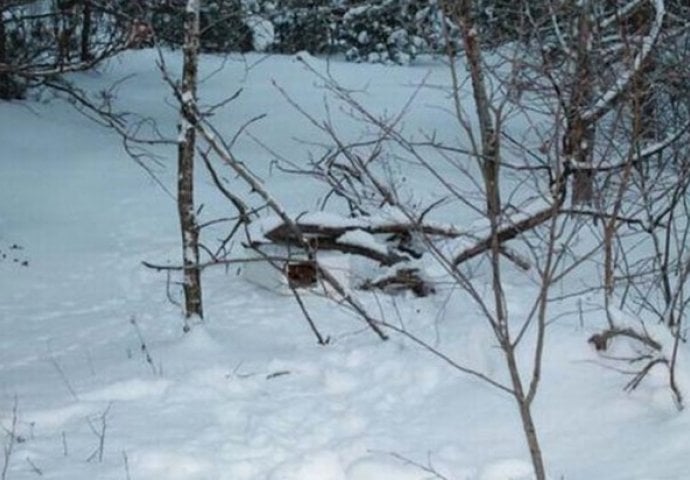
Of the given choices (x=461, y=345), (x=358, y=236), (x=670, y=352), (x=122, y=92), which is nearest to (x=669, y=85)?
(x=358, y=236)

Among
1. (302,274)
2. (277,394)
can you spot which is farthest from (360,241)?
(277,394)

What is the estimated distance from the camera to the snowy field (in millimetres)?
4117

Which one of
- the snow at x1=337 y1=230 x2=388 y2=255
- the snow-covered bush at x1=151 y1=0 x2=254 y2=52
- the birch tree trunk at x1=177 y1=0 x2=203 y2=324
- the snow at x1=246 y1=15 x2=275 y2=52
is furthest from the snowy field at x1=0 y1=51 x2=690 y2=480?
the snow at x1=246 y1=15 x2=275 y2=52

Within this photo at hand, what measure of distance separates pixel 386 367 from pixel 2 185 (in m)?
8.58

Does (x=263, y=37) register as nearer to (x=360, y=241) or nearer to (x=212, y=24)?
(x=360, y=241)

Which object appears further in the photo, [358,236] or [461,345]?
[358,236]

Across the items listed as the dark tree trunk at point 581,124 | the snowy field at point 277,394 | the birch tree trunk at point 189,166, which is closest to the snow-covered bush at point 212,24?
the birch tree trunk at point 189,166

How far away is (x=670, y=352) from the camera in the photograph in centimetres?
445

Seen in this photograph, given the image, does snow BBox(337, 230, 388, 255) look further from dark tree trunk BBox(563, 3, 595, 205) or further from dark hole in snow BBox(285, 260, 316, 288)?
dark tree trunk BBox(563, 3, 595, 205)

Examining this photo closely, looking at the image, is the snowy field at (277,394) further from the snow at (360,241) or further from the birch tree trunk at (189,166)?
the snow at (360,241)

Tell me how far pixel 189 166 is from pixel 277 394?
2.00 metres

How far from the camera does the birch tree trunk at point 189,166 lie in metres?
6.36

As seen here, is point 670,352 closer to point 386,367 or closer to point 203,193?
point 386,367

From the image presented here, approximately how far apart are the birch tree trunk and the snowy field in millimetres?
281
